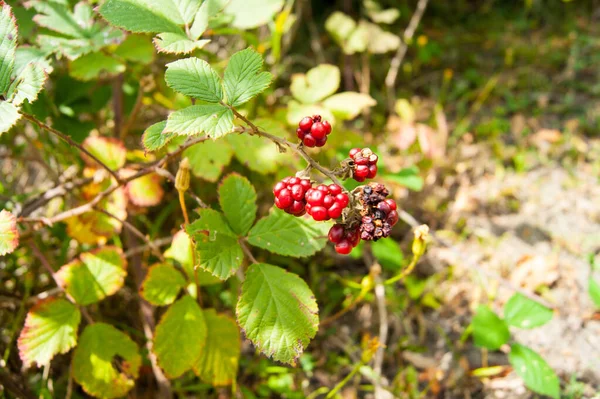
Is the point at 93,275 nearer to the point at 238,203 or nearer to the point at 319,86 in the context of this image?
the point at 238,203

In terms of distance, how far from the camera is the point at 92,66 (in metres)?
1.65

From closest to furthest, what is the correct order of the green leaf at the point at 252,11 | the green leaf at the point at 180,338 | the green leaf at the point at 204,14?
the green leaf at the point at 204,14, the green leaf at the point at 180,338, the green leaf at the point at 252,11

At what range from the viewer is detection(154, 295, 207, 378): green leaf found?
139 cm

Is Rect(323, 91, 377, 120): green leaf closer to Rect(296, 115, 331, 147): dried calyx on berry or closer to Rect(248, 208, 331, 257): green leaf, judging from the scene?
Rect(248, 208, 331, 257): green leaf

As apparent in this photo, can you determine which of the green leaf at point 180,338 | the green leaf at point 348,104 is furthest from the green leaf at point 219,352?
the green leaf at point 348,104

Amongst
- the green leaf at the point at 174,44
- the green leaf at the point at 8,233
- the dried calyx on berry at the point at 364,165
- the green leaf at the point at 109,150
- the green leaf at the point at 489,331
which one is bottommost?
the green leaf at the point at 489,331

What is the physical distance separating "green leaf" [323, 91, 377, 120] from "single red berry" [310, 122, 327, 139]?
0.93 meters

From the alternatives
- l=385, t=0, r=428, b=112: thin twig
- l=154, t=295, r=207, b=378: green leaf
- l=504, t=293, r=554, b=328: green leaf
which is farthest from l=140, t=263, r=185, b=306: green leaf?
l=385, t=0, r=428, b=112: thin twig

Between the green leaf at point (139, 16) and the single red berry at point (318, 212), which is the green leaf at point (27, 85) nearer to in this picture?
the green leaf at point (139, 16)

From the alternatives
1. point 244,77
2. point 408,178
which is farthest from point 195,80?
point 408,178

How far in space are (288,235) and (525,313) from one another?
0.99 m

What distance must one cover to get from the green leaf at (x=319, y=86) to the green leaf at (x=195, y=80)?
3.14 ft

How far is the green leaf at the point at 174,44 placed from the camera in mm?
1175

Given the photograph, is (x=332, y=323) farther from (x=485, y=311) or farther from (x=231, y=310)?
(x=485, y=311)
